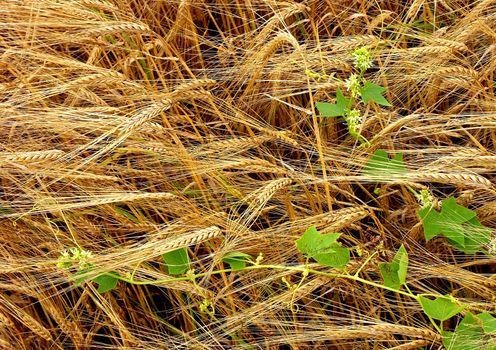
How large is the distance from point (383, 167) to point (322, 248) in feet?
1.16

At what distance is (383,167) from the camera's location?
171cm

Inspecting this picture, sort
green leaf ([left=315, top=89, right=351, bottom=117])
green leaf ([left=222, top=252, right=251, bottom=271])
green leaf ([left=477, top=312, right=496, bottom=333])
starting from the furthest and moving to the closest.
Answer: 1. green leaf ([left=315, top=89, right=351, bottom=117])
2. green leaf ([left=222, top=252, right=251, bottom=271])
3. green leaf ([left=477, top=312, right=496, bottom=333])

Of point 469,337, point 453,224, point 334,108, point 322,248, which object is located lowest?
point 469,337

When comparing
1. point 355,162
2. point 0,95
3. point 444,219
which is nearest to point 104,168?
point 0,95

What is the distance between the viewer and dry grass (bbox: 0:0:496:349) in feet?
5.42

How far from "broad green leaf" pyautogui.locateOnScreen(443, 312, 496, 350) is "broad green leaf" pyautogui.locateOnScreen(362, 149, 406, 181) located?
0.36 metres

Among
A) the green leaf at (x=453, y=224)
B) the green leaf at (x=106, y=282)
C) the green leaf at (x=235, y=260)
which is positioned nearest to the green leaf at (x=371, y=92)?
the green leaf at (x=453, y=224)

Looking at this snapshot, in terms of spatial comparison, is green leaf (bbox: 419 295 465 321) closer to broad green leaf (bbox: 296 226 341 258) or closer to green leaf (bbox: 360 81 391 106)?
broad green leaf (bbox: 296 226 341 258)

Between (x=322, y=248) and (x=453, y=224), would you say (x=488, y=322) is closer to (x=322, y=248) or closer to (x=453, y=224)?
(x=453, y=224)

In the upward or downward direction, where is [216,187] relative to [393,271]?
upward

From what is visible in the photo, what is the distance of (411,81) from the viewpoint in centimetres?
206

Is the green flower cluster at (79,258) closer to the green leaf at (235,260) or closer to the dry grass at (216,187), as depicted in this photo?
the dry grass at (216,187)

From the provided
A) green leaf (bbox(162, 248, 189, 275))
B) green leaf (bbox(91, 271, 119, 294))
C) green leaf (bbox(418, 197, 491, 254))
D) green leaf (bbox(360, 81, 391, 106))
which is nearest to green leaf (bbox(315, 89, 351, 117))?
green leaf (bbox(360, 81, 391, 106))

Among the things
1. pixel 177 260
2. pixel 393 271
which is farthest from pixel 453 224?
pixel 177 260
